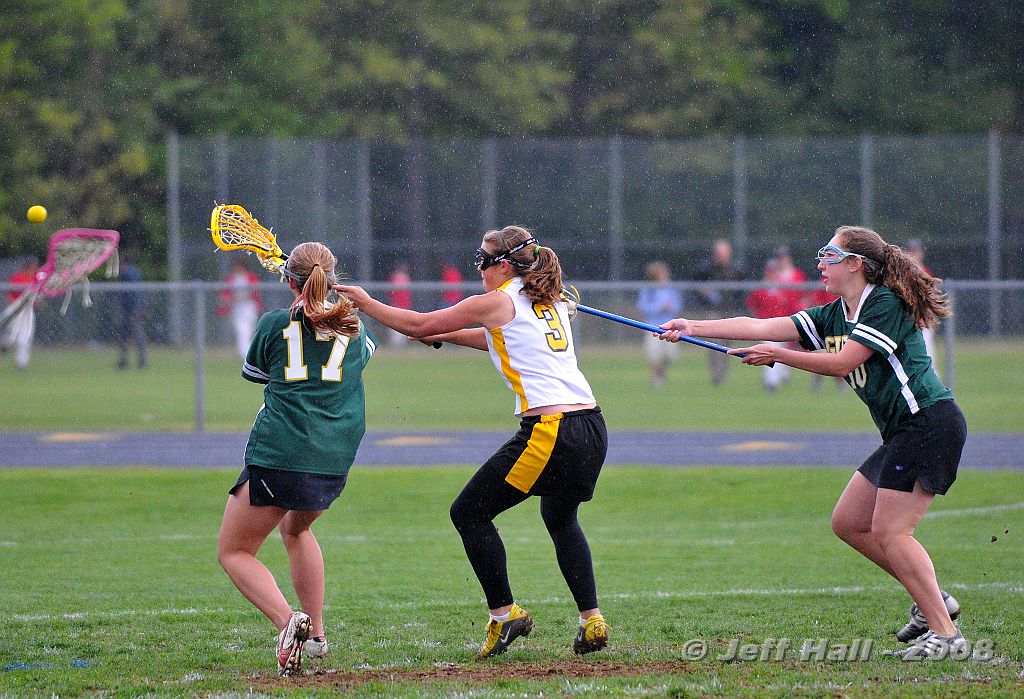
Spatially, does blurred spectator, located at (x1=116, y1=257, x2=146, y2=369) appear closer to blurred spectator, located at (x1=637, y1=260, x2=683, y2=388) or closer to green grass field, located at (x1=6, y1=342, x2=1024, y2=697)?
green grass field, located at (x1=6, y1=342, x2=1024, y2=697)

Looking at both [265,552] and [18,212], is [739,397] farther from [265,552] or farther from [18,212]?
[18,212]

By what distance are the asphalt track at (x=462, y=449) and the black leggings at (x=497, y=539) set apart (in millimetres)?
6112

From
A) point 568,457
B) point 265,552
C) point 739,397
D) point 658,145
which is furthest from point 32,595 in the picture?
point 658,145

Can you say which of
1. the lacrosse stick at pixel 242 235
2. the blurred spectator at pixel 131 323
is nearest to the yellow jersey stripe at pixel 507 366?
the lacrosse stick at pixel 242 235

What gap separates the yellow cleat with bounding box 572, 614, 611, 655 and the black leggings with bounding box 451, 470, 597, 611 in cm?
7

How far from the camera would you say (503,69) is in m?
31.1

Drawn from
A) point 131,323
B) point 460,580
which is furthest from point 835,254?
point 131,323

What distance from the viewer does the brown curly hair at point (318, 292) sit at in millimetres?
5125

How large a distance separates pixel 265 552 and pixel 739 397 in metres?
9.37

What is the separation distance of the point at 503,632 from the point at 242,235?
208cm

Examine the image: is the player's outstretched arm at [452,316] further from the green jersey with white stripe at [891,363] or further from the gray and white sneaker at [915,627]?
the gray and white sneaker at [915,627]

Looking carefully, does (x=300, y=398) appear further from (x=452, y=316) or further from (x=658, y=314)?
(x=658, y=314)

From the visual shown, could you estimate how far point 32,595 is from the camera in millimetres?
6762

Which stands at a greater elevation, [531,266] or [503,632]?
[531,266]
